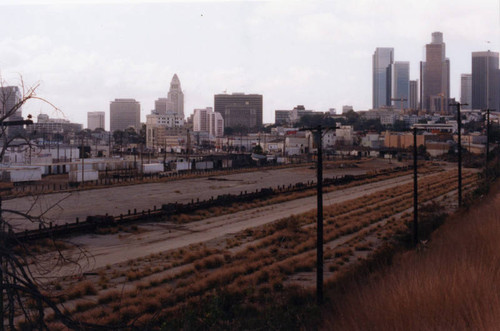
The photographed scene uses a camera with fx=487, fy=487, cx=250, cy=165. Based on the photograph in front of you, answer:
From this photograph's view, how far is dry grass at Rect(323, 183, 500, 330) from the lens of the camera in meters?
7.76

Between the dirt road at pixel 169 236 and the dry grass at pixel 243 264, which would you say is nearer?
the dry grass at pixel 243 264

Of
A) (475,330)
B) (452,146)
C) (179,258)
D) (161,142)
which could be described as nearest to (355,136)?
(452,146)

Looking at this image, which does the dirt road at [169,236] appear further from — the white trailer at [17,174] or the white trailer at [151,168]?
the white trailer at [151,168]

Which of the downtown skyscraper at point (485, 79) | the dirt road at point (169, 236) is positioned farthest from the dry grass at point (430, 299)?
the downtown skyscraper at point (485, 79)

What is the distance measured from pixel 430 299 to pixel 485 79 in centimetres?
19204

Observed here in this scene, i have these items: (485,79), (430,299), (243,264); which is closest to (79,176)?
(243,264)

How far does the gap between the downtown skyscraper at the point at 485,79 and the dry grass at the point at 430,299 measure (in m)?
179

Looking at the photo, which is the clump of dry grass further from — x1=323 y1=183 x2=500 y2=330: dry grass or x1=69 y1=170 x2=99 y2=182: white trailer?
x1=69 y1=170 x2=99 y2=182: white trailer

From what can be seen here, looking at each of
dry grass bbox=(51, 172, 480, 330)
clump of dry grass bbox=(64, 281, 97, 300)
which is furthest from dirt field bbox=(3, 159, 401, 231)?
clump of dry grass bbox=(64, 281, 97, 300)

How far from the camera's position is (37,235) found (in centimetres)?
1933

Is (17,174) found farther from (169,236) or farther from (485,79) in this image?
(485,79)

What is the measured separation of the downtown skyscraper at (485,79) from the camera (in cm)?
17412

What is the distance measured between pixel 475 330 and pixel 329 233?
15.9m

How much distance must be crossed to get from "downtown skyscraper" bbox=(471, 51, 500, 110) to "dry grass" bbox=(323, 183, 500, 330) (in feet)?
588
